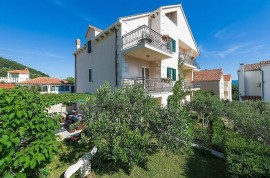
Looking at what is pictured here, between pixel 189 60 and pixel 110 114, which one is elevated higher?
pixel 189 60

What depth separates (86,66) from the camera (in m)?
17.6

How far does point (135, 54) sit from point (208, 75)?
24.4 metres

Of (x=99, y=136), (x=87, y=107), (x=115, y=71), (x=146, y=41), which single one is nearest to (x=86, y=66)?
(x=115, y=71)

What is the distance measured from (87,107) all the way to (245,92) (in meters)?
39.0

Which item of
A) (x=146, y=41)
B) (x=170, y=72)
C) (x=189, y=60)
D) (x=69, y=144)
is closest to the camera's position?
(x=69, y=144)

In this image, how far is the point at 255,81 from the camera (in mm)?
31953

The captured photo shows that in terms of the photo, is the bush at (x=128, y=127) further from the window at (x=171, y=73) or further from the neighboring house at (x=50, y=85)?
the neighboring house at (x=50, y=85)

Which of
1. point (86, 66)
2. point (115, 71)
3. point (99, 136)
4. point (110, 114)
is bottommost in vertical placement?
point (99, 136)

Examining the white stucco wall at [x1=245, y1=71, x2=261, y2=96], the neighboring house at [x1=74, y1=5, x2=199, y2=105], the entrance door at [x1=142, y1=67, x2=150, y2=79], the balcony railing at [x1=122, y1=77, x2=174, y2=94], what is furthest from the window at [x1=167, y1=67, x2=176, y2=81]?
the white stucco wall at [x1=245, y1=71, x2=261, y2=96]

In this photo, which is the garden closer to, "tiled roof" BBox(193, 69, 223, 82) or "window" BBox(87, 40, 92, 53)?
"window" BBox(87, 40, 92, 53)

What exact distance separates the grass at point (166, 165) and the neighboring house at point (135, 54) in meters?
5.14

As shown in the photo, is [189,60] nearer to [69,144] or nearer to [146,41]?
[146,41]

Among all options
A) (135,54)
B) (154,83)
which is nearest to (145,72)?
(154,83)

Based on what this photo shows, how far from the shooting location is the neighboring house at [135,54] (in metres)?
12.4
